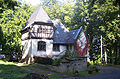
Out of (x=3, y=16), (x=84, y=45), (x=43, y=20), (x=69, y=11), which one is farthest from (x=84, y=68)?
(x=69, y=11)

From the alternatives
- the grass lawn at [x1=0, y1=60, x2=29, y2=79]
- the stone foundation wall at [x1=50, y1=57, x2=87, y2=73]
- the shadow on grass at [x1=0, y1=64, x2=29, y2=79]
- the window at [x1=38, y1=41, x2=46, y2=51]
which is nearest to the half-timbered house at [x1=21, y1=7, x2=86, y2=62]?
the window at [x1=38, y1=41, x2=46, y2=51]

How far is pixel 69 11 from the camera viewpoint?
38000 millimetres

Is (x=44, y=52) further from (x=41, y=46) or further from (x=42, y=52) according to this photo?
(x=41, y=46)

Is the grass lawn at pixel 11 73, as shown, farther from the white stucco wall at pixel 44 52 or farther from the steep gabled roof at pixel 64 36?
the steep gabled roof at pixel 64 36

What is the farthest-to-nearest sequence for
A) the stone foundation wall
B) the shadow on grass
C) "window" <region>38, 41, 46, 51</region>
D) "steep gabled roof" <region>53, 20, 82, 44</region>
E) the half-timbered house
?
1. "steep gabled roof" <region>53, 20, 82, 44</region>
2. "window" <region>38, 41, 46, 51</region>
3. the half-timbered house
4. the stone foundation wall
5. the shadow on grass

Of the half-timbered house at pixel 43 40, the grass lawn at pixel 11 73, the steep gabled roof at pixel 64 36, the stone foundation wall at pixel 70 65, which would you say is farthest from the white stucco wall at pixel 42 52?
the grass lawn at pixel 11 73

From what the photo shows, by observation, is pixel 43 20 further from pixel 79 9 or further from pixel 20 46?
pixel 79 9

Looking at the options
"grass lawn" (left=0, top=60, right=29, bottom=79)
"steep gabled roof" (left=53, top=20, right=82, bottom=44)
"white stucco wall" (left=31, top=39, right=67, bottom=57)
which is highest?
"steep gabled roof" (left=53, top=20, right=82, bottom=44)

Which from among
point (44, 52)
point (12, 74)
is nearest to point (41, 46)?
point (44, 52)

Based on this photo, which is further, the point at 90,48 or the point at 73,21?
the point at 73,21

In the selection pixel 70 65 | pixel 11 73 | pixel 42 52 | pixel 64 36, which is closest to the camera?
pixel 11 73

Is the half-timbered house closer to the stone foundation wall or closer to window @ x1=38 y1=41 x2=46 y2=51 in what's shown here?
window @ x1=38 y1=41 x2=46 y2=51

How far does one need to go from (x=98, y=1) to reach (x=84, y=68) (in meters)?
18.6

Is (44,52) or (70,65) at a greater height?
(44,52)
